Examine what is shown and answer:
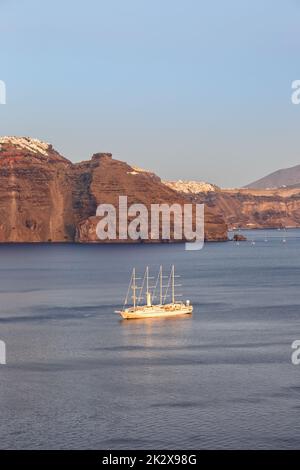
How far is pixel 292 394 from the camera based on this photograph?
6122cm

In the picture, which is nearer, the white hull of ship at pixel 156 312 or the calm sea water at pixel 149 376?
the calm sea water at pixel 149 376

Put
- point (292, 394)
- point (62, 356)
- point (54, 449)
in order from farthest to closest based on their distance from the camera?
1. point (62, 356)
2. point (292, 394)
3. point (54, 449)

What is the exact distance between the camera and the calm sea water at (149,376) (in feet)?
175

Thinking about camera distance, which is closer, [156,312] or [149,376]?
[149,376]

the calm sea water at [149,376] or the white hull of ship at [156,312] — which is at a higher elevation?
the white hull of ship at [156,312]

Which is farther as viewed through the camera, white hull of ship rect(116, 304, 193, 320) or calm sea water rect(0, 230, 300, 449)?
white hull of ship rect(116, 304, 193, 320)

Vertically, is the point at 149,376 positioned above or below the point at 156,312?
below

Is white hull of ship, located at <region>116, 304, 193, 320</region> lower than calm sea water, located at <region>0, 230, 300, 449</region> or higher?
higher

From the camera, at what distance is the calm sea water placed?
175ft

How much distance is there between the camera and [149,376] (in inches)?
2667
